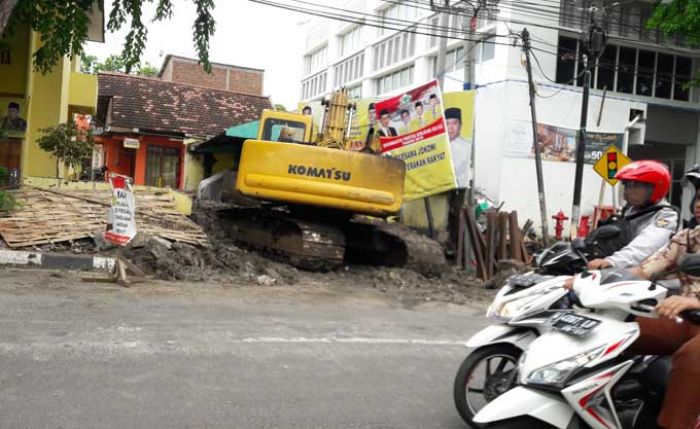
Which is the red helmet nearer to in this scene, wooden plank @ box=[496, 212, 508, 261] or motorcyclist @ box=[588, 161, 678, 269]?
motorcyclist @ box=[588, 161, 678, 269]

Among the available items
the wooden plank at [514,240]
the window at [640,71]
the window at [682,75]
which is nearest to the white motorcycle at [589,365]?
the wooden plank at [514,240]

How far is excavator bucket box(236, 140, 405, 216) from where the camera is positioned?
35.7 feet

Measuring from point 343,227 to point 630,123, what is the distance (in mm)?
17189

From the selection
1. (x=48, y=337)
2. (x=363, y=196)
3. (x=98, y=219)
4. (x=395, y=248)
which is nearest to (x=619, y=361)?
(x=48, y=337)

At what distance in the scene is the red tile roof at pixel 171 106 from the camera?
104 ft

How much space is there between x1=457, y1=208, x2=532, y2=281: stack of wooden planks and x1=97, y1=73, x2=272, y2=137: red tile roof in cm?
2041

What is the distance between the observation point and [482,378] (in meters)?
4.61

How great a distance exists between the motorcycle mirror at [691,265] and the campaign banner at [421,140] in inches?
414

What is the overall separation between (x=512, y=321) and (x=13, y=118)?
55.1ft

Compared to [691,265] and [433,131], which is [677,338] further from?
[433,131]

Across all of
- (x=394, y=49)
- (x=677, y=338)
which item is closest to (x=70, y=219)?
(x=677, y=338)

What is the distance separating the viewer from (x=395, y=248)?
12.7 m

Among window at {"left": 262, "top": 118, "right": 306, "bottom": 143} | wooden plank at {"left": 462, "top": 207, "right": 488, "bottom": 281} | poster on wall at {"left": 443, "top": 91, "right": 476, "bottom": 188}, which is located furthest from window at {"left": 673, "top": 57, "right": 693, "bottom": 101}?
window at {"left": 262, "top": 118, "right": 306, "bottom": 143}

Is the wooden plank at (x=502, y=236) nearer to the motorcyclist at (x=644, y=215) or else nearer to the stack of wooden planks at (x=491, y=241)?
the stack of wooden planks at (x=491, y=241)
